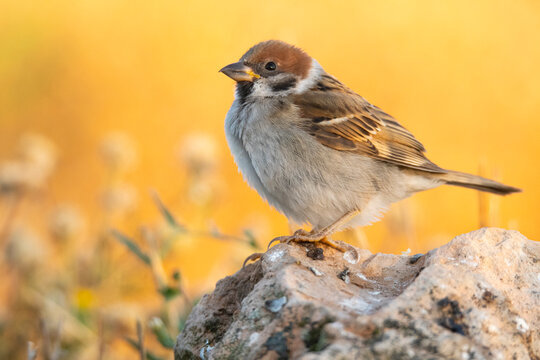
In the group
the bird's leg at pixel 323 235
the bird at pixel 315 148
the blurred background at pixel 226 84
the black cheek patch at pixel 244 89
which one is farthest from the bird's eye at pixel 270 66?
the blurred background at pixel 226 84

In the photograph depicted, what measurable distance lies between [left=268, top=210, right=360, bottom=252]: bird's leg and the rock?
21cm

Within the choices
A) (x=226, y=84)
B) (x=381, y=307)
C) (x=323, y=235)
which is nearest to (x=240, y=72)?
(x=323, y=235)

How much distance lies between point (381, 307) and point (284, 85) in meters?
1.77

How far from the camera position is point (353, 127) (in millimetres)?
3434

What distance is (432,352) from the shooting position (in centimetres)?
171

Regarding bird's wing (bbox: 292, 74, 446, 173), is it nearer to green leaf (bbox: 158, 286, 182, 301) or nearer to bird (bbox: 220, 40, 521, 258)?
bird (bbox: 220, 40, 521, 258)

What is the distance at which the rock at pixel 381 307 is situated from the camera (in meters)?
1.74

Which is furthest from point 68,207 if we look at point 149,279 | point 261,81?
point 261,81

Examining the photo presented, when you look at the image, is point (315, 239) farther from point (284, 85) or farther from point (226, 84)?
point (226, 84)

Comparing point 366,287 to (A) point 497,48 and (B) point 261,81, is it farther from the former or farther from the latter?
(A) point 497,48

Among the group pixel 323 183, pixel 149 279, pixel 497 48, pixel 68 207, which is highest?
pixel 497 48

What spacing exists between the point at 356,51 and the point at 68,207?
15.5ft

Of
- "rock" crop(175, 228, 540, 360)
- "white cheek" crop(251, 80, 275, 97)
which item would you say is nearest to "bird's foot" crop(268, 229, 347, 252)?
"rock" crop(175, 228, 540, 360)

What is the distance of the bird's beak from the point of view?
335 centimetres
